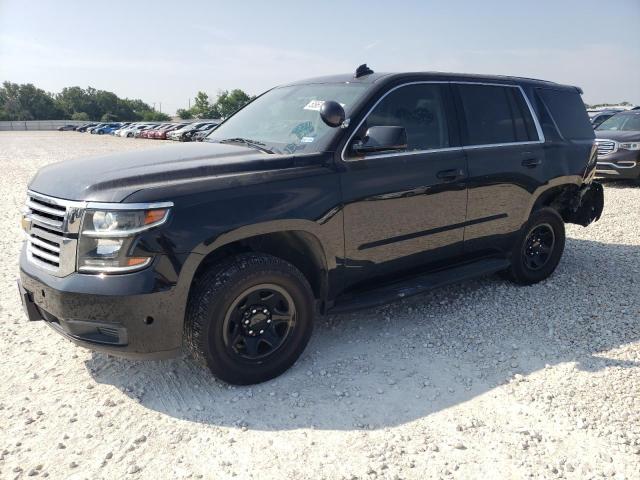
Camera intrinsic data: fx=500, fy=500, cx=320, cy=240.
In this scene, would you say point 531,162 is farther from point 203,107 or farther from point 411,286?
point 203,107

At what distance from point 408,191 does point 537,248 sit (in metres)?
2.07

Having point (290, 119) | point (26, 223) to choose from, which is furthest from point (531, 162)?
point (26, 223)

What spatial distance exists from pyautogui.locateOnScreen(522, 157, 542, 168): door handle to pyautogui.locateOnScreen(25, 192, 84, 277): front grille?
371 centimetres

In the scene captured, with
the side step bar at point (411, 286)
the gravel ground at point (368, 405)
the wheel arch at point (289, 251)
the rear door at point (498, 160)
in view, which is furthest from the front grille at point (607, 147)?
the wheel arch at point (289, 251)

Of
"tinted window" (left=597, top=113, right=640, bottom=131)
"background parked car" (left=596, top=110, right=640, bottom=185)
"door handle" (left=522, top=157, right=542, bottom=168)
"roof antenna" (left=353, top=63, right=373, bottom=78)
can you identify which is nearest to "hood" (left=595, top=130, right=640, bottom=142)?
"background parked car" (left=596, top=110, right=640, bottom=185)

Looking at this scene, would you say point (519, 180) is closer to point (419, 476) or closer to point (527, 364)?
point (527, 364)

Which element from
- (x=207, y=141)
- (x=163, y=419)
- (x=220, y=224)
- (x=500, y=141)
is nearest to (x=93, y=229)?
(x=220, y=224)

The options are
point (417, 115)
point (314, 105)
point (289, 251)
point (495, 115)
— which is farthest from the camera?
point (495, 115)

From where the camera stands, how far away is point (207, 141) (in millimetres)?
4168

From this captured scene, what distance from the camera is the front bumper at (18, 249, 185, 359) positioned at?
268cm

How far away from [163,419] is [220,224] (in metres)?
1.17

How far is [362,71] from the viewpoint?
395 cm

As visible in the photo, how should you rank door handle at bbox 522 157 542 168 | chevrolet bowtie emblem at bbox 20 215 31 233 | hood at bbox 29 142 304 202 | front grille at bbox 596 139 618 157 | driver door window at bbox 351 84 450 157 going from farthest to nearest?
front grille at bbox 596 139 618 157, door handle at bbox 522 157 542 168, driver door window at bbox 351 84 450 157, chevrolet bowtie emblem at bbox 20 215 31 233, hood at bbox 29 142 304 202

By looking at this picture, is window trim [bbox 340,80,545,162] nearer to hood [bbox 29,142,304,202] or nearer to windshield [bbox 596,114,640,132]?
hood [bbox 29,142,304,202]
